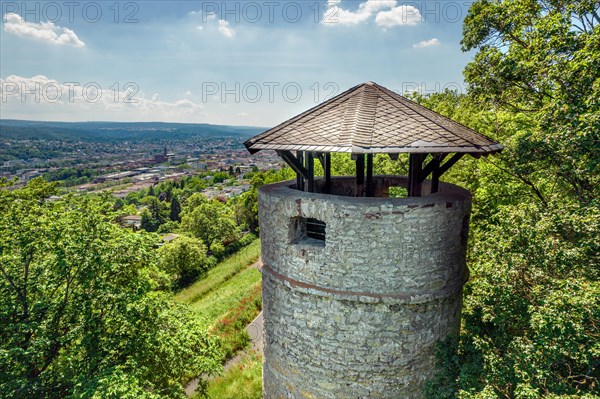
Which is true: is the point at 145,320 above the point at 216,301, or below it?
above

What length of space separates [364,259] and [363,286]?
572 millimetres

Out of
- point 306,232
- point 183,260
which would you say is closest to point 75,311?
point 306,232

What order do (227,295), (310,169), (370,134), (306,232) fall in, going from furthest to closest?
(227,295)
(310,169)
(306,232)
(370,134)

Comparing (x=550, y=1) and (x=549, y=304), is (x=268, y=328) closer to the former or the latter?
(x=549, y=304)

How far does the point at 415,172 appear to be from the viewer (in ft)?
24.7

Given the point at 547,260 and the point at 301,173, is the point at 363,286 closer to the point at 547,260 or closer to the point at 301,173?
the point at 301,173

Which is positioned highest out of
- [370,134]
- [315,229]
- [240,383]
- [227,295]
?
[370,134]

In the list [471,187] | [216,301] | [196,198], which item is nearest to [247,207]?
[196,198]

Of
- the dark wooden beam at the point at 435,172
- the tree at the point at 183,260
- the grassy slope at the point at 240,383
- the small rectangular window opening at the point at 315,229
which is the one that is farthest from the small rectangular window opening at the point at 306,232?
the tree at the point at 183,260

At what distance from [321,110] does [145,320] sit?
24.5 feet

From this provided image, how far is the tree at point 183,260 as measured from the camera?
32812mm

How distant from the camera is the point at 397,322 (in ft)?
22.7

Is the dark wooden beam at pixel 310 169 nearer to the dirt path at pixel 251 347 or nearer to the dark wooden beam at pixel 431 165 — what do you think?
the dark wooden beam at pixel 431 165

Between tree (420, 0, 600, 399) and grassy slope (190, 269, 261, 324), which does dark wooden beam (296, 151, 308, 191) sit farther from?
grassy slope (190, 269, 261, 324)
